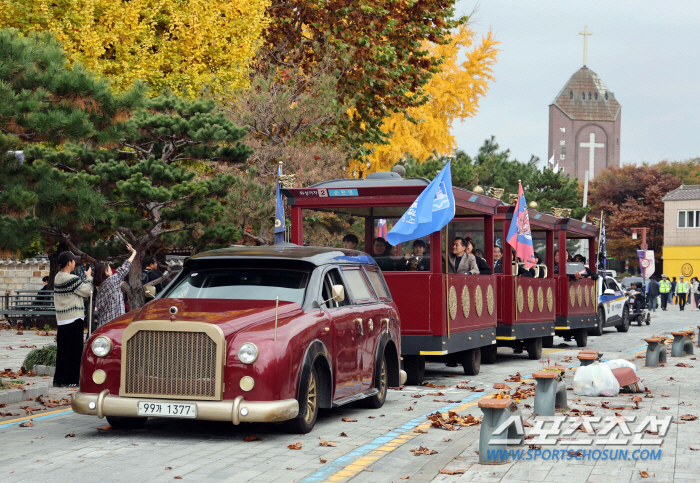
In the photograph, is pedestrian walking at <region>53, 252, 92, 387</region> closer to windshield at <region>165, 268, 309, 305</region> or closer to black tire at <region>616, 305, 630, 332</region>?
windshield at <region>165, 268, 309, 305</region>

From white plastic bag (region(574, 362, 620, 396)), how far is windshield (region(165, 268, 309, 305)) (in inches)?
166

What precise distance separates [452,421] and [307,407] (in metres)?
1.74

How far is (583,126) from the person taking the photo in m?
152

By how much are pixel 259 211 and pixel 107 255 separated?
3.69 m

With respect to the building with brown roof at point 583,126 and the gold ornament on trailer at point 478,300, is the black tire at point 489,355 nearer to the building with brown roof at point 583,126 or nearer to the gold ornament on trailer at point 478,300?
the gold ornament on trailer at point 478,300

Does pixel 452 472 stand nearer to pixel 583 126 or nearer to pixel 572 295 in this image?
pixel 572 295

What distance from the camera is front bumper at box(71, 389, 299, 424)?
8438mm

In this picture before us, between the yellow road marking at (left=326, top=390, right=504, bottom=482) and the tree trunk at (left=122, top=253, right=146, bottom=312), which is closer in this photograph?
the yellow road marking at (left=326, top=390, right=504, bottom=482)

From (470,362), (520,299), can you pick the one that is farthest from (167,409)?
(520,299)

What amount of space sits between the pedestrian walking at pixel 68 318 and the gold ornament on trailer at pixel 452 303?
513 centimetres

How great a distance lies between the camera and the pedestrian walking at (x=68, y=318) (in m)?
12.5

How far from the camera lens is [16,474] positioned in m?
7.27

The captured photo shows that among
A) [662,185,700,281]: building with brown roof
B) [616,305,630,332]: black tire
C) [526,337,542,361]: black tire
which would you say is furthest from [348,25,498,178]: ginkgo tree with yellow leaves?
[662,185,700,281]: building with brown roof

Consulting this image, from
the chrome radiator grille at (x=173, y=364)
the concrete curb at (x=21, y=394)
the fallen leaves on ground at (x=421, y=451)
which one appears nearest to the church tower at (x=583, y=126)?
the concrete curb at (x=21, y=394)
